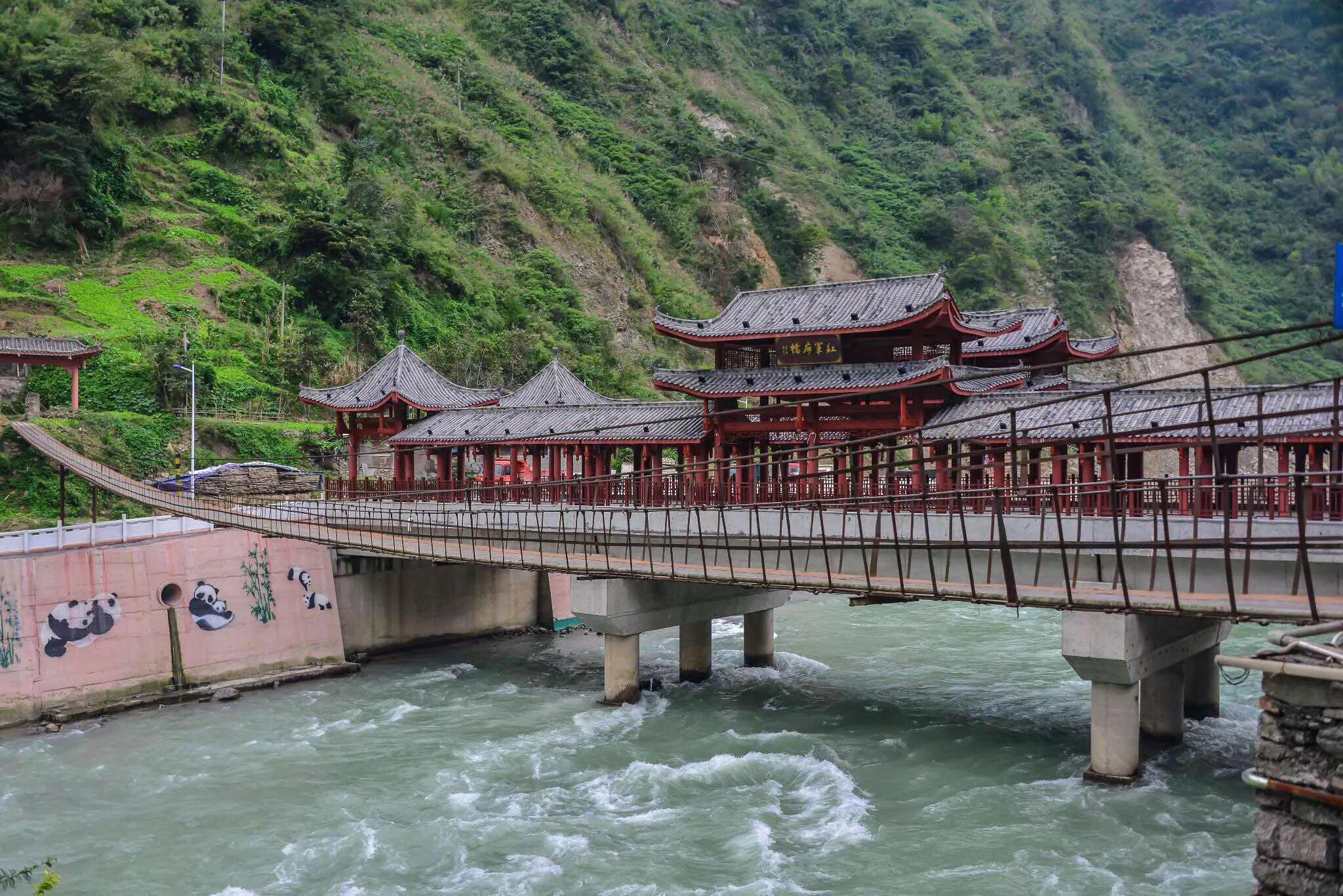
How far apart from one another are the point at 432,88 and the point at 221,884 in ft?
228

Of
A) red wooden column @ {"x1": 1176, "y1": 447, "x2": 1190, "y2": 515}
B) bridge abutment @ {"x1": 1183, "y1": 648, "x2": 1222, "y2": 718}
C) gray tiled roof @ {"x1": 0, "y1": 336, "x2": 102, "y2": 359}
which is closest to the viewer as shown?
bridge abutment @ {"x1": 1183, "y1": 648, "x2": 1222, "y2": 718}

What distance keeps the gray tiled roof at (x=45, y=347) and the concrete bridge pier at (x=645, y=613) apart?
81.9 ft

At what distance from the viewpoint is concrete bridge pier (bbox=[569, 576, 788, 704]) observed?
919 inches

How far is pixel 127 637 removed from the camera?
966 inches

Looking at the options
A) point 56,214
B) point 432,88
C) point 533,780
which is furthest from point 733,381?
point 432,88

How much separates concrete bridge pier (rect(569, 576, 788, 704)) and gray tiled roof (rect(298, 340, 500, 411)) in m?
18.2

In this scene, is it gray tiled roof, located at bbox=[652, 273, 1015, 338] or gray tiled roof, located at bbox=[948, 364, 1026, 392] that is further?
gray tiled roof, located at bbox=[652, 273, 1015, 338]

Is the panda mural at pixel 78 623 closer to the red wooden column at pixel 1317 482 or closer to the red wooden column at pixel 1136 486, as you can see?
the red wooden column at pixel 1136 486

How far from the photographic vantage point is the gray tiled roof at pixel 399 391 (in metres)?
40.1

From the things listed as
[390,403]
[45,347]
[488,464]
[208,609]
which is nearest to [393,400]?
[390,403]

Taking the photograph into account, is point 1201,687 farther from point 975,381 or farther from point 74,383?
point 74,383

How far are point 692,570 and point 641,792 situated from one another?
447cm

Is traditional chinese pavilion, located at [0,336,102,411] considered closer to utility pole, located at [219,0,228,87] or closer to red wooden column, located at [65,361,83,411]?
red wooden column, located at [65,361,83,411]

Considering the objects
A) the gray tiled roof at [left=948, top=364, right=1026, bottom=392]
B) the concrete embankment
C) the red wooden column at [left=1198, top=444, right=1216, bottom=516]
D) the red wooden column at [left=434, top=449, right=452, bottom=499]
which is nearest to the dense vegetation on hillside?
the red wooden column at [left=434, top=449, right=452, bottom=499]
